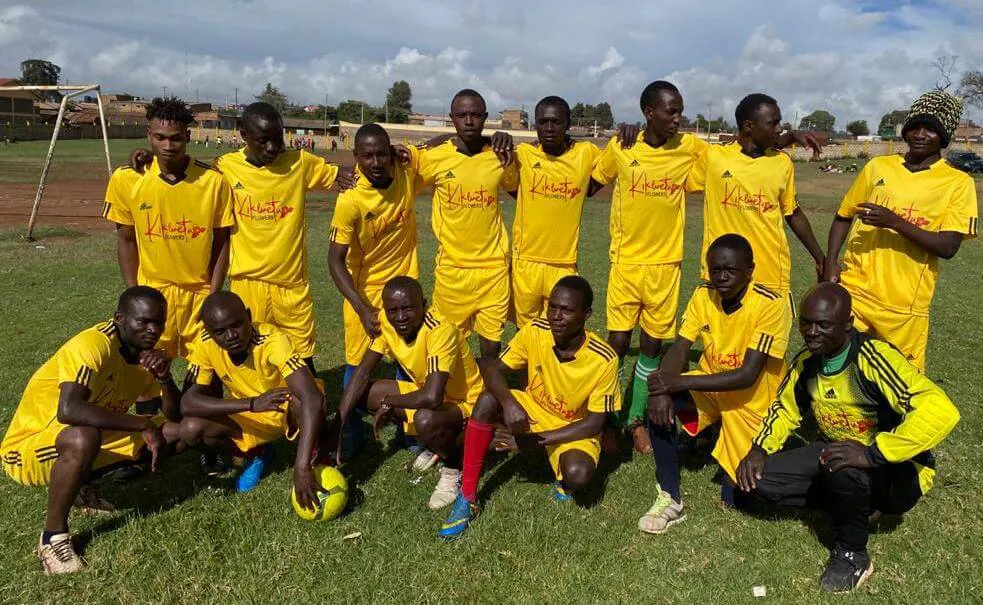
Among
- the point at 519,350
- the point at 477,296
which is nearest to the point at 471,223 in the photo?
the point at 477,296

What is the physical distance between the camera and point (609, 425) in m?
4.64

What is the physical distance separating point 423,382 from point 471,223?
126cm

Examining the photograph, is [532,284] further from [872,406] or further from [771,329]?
[872,406]

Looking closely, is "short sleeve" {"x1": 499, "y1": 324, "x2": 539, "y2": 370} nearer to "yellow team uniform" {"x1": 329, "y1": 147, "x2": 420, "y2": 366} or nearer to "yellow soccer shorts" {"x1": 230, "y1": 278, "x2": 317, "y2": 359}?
"yellow team uniform" {"x1": 329, "y1": 147, "x2": 420, "y2": 366}

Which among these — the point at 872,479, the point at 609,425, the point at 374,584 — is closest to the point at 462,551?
the point at 374,584

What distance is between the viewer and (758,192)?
4.52 metres

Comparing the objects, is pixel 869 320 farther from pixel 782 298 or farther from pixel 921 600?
pixel 921 600

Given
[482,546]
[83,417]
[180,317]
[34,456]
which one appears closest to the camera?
[83,417]

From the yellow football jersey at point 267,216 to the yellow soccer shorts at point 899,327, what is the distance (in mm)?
3825

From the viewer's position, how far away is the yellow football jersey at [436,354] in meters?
4.12

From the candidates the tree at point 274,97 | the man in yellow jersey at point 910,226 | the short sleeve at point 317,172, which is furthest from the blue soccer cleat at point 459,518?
the tree at point 274,97

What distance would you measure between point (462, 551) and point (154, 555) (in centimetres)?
163

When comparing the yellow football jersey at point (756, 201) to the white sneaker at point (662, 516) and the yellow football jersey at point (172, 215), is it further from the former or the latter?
the yellow football jersey at point (172, 215)

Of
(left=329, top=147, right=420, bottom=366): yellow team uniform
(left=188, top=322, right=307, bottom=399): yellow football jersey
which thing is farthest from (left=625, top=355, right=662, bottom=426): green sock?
(left=188, top=322, right=307, bottom=399): yellow football jersey
